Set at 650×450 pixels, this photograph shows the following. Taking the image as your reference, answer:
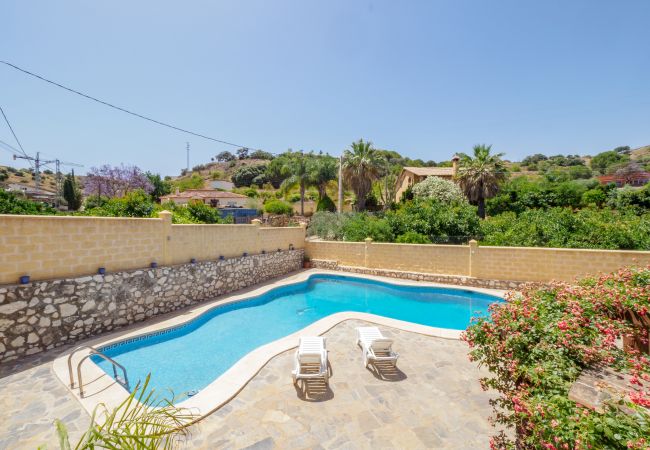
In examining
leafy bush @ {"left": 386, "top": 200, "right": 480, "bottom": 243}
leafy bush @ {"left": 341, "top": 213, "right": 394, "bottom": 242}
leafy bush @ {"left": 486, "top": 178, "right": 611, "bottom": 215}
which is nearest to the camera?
leafy bush @ {"left": 386, "top": 200, "right": 480, "bottom": 243}

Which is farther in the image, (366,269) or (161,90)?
(366,269)

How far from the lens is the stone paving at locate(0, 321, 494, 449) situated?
420 centimetres

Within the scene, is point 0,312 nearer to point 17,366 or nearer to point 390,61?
point 17,366

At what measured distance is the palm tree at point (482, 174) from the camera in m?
26.4

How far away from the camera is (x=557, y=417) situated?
6.93 feet

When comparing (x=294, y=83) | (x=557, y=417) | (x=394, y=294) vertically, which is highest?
(x=294, y=83)

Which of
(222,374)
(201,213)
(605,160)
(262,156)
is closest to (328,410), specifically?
(222,374)

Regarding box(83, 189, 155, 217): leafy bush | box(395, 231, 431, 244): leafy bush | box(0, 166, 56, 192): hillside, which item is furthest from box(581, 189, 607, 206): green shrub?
box(0, 166, 56, 192): hillside

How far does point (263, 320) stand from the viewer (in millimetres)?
10500

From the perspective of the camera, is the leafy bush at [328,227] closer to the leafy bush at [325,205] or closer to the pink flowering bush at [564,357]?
the leafy bush at [325,205]

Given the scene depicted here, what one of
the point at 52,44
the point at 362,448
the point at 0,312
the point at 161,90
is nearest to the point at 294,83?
the point at 161,90

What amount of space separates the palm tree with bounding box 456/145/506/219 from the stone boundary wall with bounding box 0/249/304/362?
77.3 ft

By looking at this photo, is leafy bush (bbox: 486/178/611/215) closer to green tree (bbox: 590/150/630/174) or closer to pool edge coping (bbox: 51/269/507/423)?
pool edge coping (bbox: 51/269/507/423)

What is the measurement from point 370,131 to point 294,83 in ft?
37.5
